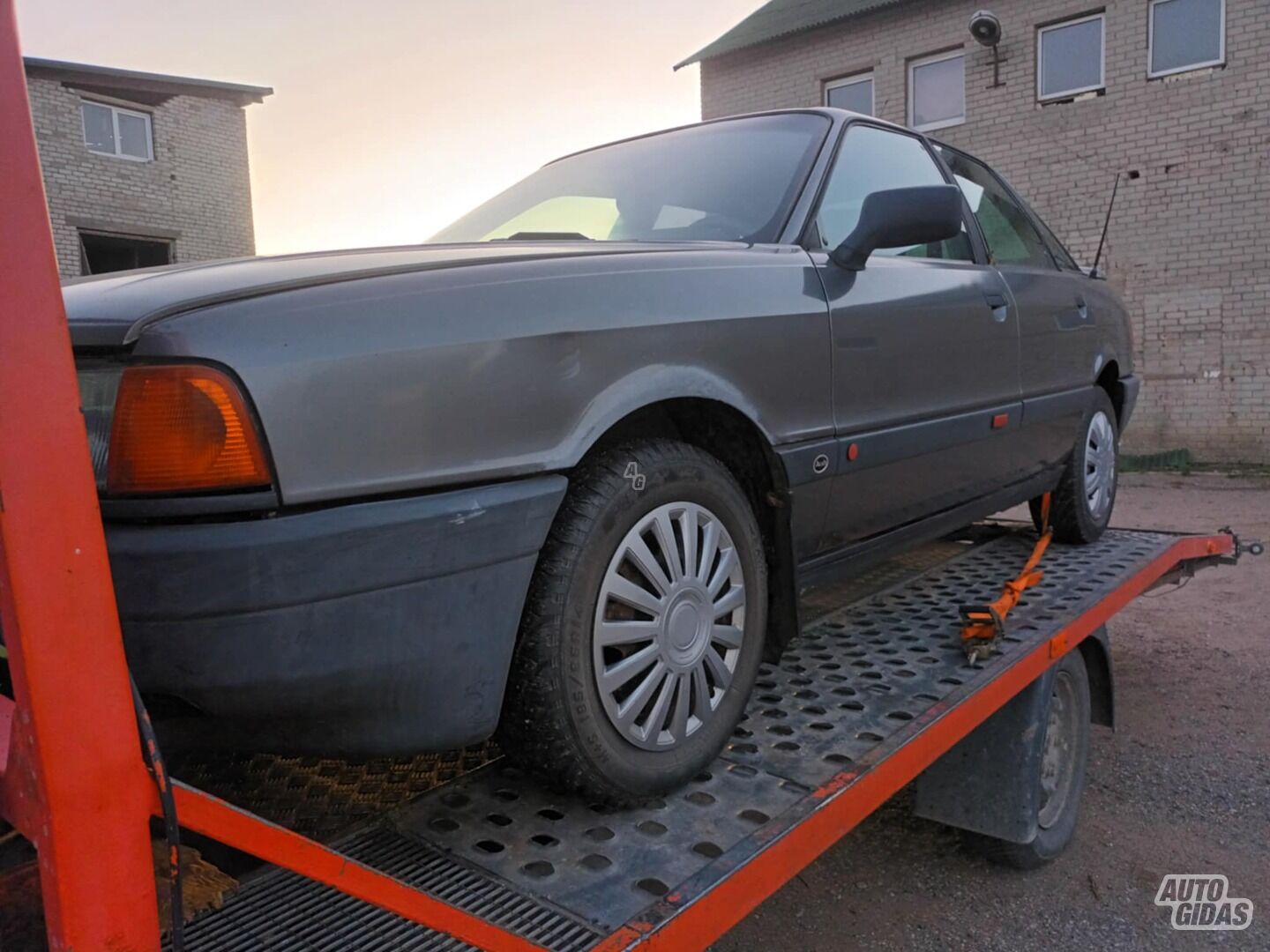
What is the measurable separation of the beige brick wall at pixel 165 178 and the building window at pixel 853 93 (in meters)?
9.16

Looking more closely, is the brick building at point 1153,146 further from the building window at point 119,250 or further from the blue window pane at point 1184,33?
the building window at point 119,250

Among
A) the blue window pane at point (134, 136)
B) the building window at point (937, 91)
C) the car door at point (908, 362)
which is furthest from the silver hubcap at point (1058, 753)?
the blue window pane at point (134, 136)

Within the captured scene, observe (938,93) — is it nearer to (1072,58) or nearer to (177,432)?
(1072,58)

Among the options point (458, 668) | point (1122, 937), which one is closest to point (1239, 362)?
point (1122, 937)

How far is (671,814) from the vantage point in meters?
1.77

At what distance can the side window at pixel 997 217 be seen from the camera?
3.40 metres

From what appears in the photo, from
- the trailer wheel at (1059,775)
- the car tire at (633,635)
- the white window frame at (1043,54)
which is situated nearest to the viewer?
the car tire at (633,635)

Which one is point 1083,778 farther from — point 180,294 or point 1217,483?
point 1217,483

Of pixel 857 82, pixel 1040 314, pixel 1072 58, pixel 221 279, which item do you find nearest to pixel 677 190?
pixel 221 279

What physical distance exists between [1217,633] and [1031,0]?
28.8ft

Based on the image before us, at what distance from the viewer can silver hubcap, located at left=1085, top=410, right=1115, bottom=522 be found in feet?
12.8

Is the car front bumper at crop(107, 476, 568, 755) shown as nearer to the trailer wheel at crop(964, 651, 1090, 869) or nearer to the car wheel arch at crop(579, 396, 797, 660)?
the car wheel arch at crop(579, 396, 797, 660)

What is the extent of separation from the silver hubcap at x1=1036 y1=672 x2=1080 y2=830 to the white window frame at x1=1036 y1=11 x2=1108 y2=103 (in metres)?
9.92

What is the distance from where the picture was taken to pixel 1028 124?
11.4 metres
